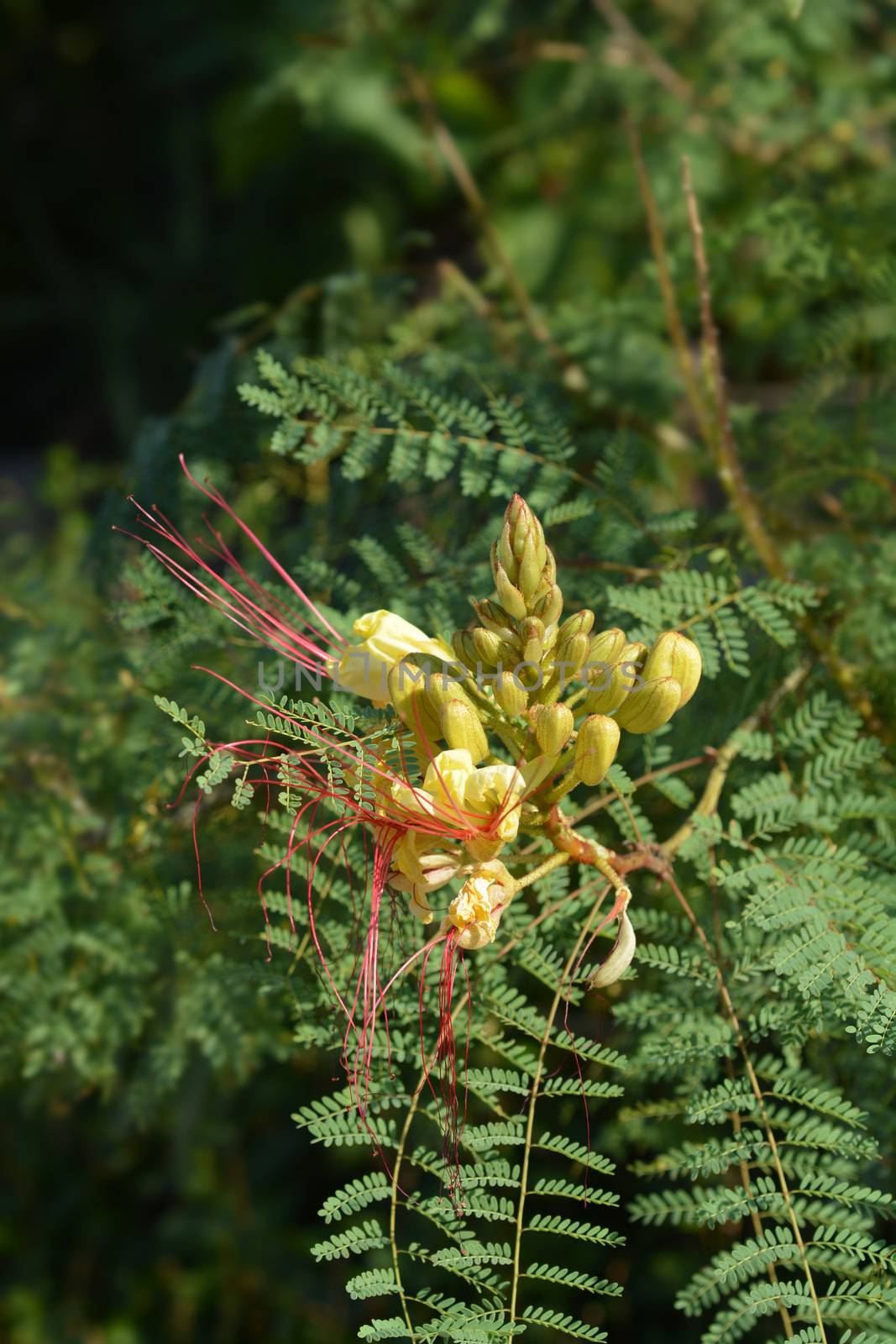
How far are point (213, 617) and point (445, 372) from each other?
0.57 meters

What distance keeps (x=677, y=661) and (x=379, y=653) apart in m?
0.30

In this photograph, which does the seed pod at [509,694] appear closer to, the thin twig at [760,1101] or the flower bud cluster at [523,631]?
the flower bud cluster at [523,631]

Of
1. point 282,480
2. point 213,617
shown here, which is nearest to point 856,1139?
point 213,617

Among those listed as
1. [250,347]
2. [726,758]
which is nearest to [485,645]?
[726,758]

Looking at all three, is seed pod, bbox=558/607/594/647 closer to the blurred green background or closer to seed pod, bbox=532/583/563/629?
seed pod, bbox=532/583/563/629

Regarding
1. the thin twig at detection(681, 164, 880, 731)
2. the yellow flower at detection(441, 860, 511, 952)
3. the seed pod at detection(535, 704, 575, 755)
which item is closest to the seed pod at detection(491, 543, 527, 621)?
the seed pod at detection(535, 704, 575, 755)

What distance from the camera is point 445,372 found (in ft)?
6.13

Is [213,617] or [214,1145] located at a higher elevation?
[213,617]

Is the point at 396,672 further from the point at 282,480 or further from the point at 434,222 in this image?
the point at 434,222

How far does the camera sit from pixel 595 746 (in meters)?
1.10

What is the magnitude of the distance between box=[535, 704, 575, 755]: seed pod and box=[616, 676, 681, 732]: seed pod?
0.29ft

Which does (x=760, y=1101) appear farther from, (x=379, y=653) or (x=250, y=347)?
(x=250, y=347)

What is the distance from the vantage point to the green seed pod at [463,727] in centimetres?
109

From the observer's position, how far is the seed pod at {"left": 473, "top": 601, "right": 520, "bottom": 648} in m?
1.17
